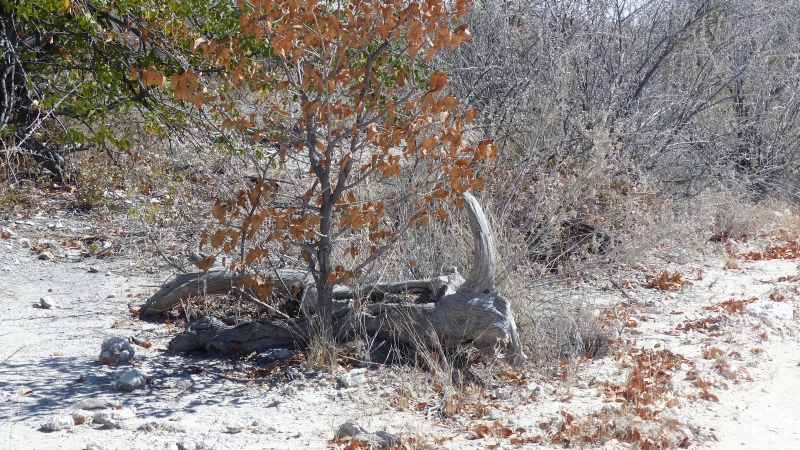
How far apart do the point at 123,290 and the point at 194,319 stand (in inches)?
40.3

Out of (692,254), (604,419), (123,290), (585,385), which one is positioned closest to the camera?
(604,419)

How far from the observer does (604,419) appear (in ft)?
14.9

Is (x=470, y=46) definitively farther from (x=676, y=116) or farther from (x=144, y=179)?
(x=144, y=179)

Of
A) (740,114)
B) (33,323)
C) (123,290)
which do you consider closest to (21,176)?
(123,290)

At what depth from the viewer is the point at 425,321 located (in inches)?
207

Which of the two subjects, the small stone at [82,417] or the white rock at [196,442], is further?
the small stone at [82,417]

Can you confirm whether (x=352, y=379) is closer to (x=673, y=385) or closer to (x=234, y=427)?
(x=234, y=427)

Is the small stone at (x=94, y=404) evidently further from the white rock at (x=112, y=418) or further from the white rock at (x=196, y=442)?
the white rock at (x=196, y=442)

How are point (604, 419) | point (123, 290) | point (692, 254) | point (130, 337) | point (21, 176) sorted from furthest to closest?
point (21, 176)
point (692, 254)
point (123, 290)
point (130, 337)
point (604, 419)

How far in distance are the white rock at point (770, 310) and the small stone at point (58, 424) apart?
534cm

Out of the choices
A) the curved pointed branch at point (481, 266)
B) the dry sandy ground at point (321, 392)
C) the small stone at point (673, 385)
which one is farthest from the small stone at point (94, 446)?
the small stone at point (673, 385)

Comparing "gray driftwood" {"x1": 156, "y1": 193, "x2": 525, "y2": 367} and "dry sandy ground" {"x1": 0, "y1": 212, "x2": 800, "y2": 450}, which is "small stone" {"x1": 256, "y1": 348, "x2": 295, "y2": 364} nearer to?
"gray driftwood" {"x1": 156, "y1": 193, "x2": 525, "y2": 367}

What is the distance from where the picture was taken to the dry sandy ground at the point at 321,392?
428cm

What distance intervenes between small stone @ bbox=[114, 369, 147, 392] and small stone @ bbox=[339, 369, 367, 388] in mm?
1165
